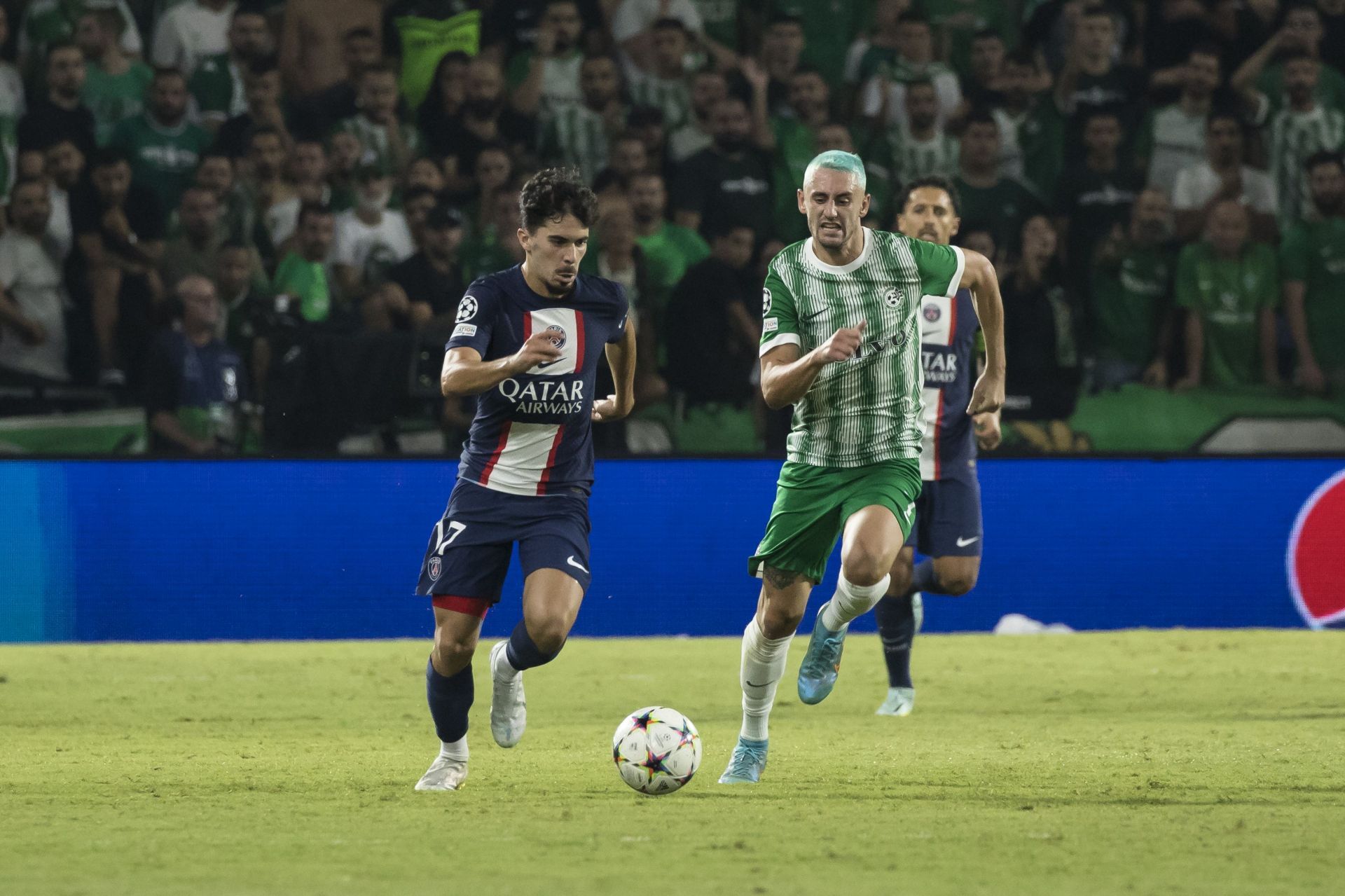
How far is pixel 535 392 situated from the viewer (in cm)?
575

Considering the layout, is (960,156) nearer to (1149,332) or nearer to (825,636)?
(1149,332)

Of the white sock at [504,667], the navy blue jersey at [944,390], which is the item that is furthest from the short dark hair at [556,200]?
the navy blue jersey at [944,390]

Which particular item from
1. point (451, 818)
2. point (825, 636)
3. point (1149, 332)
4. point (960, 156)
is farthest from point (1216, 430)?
point (451, 818)

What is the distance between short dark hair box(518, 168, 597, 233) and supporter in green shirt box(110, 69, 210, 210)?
7001 mm

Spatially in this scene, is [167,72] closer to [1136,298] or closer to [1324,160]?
[1136,298]

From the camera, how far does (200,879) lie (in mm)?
4348

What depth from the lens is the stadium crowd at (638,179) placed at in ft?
38.9

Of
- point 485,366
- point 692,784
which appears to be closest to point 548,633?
point 692,784

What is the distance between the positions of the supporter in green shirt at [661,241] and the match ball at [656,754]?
21.7 ft

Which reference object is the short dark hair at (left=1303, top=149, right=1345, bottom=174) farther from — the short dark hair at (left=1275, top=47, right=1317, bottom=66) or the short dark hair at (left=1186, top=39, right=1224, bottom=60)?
the short dark hair at (left=1186, top=39, right=1224, bottom=60)

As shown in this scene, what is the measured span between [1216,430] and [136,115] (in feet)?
24.4

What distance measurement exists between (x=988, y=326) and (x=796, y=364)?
4.12ft

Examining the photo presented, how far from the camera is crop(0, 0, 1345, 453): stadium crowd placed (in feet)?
38.9

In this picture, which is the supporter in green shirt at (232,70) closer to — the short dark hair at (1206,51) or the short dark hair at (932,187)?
the short dark hair at (932,187)
